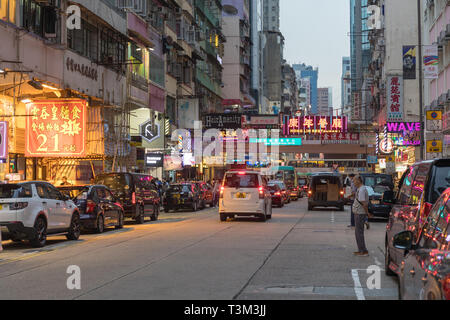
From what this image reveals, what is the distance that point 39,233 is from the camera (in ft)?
60.6

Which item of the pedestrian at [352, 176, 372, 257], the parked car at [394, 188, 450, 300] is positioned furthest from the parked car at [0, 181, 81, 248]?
the parked car at [394, 188, 450, 300]

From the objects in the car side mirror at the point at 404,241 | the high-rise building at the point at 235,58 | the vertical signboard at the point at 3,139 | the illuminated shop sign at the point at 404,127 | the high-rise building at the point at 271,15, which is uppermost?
the high-rise building at the point at 271,15

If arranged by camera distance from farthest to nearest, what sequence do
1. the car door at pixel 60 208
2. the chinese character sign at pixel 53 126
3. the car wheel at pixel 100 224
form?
the chinese character sign at pixel 53 126 < the car wheel at pixel 100 224 < the car door at pixel 60 208

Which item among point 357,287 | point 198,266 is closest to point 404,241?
point 357,287

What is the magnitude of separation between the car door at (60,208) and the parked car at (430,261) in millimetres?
13649

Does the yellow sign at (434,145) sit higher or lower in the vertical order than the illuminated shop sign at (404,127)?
lower

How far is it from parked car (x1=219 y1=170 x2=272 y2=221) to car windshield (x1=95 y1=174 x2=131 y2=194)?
3752mm

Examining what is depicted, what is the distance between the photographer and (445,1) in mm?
41344

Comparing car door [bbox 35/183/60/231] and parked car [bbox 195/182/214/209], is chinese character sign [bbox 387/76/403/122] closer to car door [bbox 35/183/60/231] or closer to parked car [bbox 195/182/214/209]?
parked car [bbox 195/182/214/209]

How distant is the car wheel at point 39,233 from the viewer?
18234 mm

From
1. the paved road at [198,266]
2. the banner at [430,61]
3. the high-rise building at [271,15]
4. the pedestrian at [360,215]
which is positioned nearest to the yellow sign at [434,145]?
the banner at [430,61]

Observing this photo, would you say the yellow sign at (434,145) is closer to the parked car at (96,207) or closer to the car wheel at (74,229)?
the parked car at (96,207)
